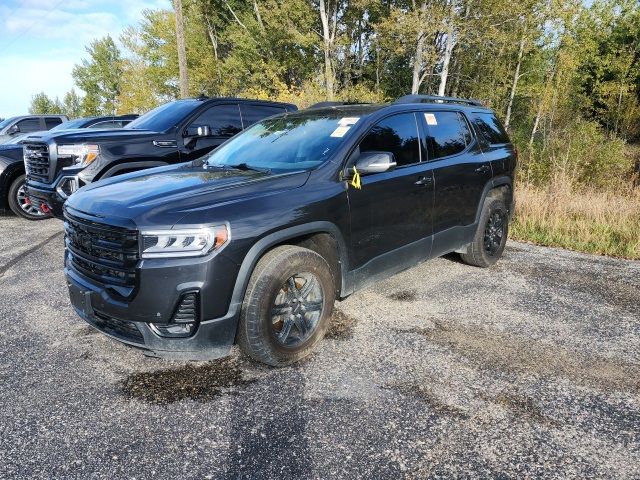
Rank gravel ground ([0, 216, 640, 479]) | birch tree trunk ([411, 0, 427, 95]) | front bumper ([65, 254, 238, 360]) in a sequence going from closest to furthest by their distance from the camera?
1. gravel ground ([0, 216, 640, 479])
2. front bumper ([65, 254, 238, 360])
3. birch tree trunk ([411, 0, 427, 95])

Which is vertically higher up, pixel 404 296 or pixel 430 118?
pixel 430 118

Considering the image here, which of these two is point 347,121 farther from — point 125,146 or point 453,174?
point 125,146

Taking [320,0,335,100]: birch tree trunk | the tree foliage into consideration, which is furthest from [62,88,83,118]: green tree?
[320,0,335,100]: birch tree trunk

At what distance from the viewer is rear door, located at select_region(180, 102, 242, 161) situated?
6.41 m

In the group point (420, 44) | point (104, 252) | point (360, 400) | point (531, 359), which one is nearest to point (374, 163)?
point (360, 400)

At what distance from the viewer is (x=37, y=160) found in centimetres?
632

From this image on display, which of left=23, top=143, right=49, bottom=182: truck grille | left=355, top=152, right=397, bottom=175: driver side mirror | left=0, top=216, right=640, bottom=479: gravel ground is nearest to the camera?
left=0, top=216, right=640, bottom=479: gravel ground

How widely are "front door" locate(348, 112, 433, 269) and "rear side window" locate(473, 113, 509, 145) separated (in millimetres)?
1269

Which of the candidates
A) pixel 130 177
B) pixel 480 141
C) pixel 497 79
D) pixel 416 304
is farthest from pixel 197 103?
pixel 497 79

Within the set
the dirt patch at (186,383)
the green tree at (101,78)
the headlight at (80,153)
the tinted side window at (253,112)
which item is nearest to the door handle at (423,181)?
the dirt patch at (186,383)

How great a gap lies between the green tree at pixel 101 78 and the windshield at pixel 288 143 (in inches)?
2309

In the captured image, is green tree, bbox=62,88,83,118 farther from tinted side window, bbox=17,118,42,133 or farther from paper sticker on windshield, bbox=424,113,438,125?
paper sticker on windshield, bbox=424,113,438,125

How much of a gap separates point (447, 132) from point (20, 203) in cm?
762

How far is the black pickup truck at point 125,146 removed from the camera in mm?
5762
